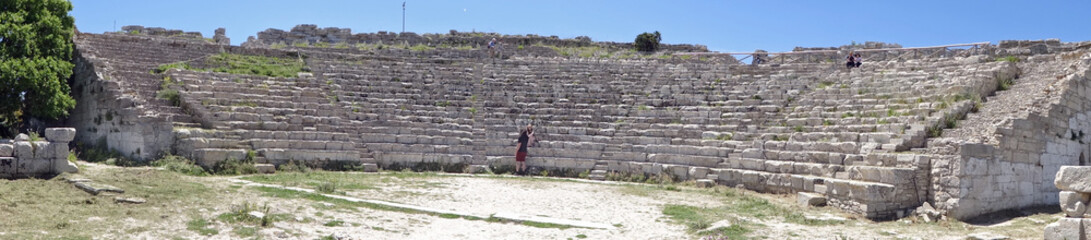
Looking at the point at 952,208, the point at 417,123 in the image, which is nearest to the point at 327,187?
the point at 417,123

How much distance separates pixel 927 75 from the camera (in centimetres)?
1681

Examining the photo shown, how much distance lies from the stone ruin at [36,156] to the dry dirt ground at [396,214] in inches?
14.0

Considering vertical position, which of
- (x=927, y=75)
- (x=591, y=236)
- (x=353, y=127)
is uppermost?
(x=927, y=75)

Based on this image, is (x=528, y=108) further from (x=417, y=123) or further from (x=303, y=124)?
(x=303, y=124)

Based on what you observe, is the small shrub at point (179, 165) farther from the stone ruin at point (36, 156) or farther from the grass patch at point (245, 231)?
the grass patch at point (245, 231)

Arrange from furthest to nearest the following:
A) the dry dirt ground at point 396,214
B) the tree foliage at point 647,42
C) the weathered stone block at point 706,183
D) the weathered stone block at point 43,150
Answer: the tree foliage at point 647,42
the weathered stone block at point 706,183
the weathered stone block at point 43,150
the dry dirt ground at point 396,214

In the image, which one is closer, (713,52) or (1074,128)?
(1074,128)

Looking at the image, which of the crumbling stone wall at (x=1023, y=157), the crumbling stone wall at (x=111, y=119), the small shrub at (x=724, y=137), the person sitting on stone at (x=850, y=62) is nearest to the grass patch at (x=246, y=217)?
the crumbling stone wall at (x=111, y=119)

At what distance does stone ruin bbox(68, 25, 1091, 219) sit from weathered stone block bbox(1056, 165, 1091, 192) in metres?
2.85

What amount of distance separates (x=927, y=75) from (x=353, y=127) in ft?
42.0

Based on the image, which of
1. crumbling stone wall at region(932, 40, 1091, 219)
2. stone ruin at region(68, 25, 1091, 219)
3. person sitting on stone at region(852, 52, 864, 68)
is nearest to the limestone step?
stone ruin at region(68, 25, 1091, 219)

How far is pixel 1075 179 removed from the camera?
7.90m

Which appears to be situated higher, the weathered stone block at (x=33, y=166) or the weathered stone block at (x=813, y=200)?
the weathered stone block at (x=33, y=166)

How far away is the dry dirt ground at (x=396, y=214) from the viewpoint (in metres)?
8.50
